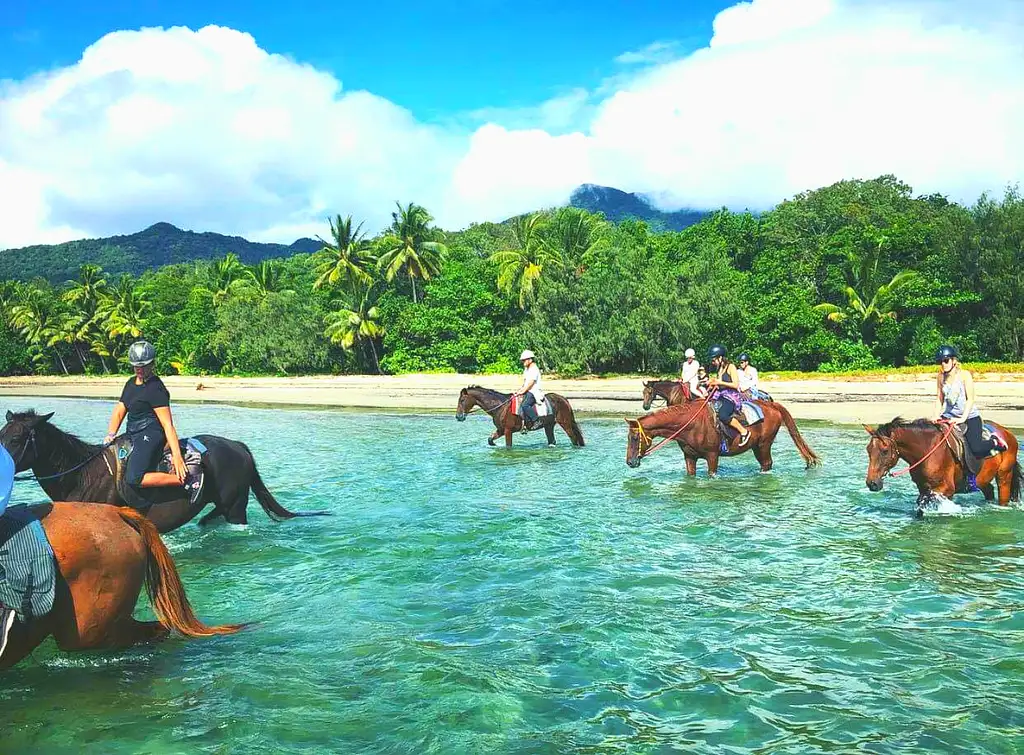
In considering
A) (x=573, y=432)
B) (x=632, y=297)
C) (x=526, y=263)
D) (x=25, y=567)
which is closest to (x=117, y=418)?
(x=25, y=567)

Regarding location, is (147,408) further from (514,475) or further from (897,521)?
(897,521)

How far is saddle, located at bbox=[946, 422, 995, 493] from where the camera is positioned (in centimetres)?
1043

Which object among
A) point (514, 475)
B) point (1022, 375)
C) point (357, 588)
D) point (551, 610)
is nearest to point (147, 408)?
point (357, 588)

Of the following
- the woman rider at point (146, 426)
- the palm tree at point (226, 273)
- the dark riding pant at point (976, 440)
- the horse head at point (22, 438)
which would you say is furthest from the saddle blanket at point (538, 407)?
the palm tree at point (226, 273)

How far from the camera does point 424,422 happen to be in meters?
27.5

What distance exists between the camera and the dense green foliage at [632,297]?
3912 centimetres

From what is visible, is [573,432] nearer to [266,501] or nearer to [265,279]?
[266,501]

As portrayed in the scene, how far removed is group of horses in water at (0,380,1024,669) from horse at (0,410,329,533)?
11 mm

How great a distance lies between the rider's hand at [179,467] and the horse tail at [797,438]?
10.9 m

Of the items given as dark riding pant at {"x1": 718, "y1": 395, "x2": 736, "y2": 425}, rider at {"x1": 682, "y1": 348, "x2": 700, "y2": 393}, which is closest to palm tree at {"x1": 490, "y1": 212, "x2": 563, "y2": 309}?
rider at {"x1": 682, "y1": 348, "x2": 700, "y2": 393}

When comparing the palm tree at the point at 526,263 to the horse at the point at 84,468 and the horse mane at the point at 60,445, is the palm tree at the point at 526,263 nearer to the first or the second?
the horse at the point at 84,468

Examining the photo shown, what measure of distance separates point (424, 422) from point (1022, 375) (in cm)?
2321

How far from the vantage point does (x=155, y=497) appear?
28.1 feet

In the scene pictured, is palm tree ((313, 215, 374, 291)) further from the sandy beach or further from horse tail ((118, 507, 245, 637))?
horse tail ((118, 507, 245, 637))
